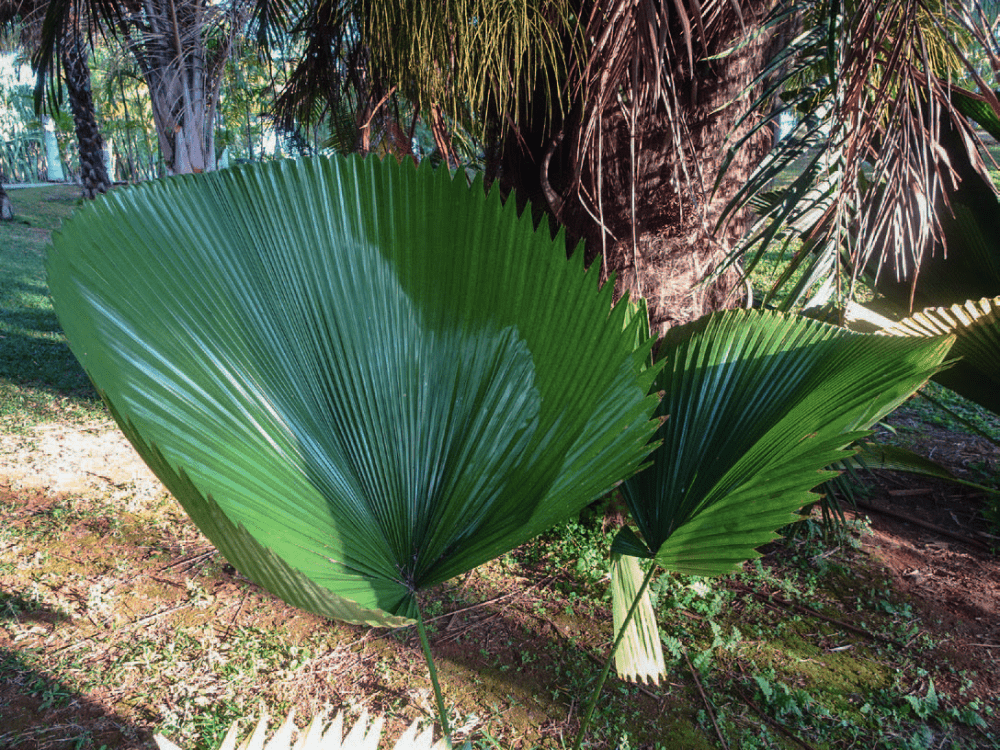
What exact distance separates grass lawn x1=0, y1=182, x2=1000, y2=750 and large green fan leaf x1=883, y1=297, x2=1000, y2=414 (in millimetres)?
794

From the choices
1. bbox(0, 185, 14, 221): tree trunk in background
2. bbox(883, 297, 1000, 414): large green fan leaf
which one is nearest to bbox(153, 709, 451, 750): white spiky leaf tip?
bbox(883, 297, 1000, 414): large green fan leaf

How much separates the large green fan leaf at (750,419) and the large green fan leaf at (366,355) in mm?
186

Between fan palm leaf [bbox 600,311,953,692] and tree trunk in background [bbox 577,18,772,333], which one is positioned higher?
tree trunk in background [bbox 577,18,772,333]

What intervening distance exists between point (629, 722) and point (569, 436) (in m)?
1.40

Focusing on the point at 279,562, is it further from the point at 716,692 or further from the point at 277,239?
the point at 716,692

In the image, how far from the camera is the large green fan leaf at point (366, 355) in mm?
854

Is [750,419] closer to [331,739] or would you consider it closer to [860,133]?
[860,133]

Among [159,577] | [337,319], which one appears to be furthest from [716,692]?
[159,577]

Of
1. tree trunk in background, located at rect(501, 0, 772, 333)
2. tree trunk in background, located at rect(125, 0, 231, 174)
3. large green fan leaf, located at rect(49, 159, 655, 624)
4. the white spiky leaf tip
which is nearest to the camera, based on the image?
the white spiky leaf tip

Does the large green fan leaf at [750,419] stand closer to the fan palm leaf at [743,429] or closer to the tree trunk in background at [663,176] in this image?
the fan palm leaf at [743,429]

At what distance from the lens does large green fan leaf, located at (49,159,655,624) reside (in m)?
0.85

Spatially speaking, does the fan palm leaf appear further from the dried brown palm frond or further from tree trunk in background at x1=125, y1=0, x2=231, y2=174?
tree trunk in background at x1=125, y1=0, x2=231, y2=174

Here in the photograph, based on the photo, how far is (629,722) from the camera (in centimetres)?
190

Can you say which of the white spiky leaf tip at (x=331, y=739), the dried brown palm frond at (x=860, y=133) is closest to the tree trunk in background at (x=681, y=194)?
the dried brown palm frond at (x=860, y=133)
